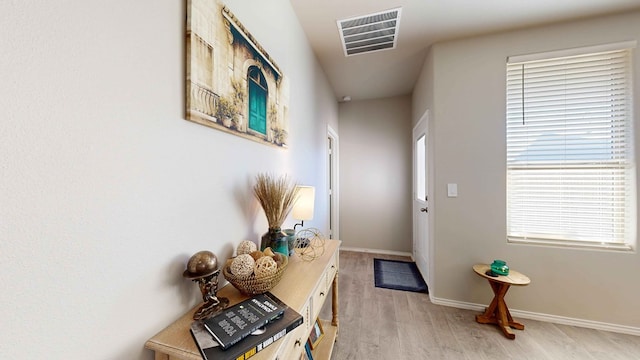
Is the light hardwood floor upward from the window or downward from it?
downward

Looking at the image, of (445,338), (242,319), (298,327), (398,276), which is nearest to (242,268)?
(242,319)

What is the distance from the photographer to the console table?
667 millimetres

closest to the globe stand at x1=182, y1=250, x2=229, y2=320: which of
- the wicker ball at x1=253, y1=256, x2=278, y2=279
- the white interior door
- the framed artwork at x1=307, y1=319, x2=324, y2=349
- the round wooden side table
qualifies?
the wicker ball at x1=253, y1=256, x2=278, y2=279

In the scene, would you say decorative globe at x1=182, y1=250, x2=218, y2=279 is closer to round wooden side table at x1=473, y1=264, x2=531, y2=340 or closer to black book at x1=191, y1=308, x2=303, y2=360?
black book at x1=191, y1=308, x2=303, y2=360

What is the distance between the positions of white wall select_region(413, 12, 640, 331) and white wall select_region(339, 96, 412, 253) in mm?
1374

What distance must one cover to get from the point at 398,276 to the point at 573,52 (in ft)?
9.16

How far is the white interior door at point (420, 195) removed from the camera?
2783 mm

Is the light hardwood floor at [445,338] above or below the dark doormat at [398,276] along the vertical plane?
below

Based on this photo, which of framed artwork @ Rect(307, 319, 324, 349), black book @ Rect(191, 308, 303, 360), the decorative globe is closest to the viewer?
black book @ Rect(191, 308, 303, 360)

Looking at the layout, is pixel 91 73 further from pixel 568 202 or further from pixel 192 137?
pixel 568 202

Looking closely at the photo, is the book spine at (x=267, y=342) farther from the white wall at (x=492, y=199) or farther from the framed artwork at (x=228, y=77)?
the white wall at (x=492, y=199)

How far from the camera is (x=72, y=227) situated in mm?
546

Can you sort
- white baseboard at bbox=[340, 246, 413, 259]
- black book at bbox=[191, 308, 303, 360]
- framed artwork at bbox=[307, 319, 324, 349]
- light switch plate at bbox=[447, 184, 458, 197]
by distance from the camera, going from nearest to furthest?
black book at bbox=[191, 308, 303, 360] → framed artwork at bbox=[307, 319, 324, 349] → light switch plate at bbox=[447, 184, 458, 197] → white baseboard at bbox=[340, 246, 413, 259]

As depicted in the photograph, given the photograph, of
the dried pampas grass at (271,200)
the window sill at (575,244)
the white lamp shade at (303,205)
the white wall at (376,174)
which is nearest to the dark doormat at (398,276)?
the white wall at (376,174)
